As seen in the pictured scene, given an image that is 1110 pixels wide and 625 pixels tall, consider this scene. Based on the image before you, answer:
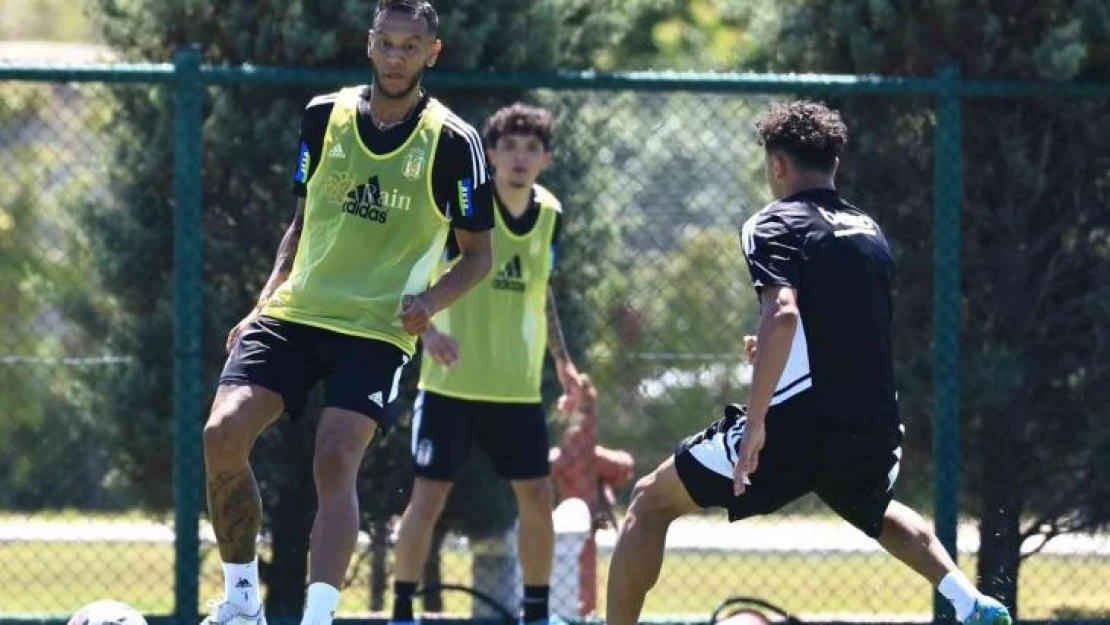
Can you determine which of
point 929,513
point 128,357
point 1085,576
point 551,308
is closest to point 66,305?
point 128,357

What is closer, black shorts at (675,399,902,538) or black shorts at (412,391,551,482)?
black shorts at (675,399,902,538)

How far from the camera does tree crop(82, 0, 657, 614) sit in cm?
844

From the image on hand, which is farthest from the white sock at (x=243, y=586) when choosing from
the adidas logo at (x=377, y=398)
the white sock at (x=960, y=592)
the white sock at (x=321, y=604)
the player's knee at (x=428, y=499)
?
the white sock at (x=960, y=592)

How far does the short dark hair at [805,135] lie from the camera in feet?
20.5

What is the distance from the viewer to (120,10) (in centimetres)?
873

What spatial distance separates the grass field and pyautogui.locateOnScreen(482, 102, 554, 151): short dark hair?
6.60ft

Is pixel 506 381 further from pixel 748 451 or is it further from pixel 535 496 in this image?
pixel 748 451

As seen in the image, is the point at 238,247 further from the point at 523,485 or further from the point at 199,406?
the point at 523,485

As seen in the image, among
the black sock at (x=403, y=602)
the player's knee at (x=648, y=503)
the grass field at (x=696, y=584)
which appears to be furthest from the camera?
the grass field at (x=696, y=584)

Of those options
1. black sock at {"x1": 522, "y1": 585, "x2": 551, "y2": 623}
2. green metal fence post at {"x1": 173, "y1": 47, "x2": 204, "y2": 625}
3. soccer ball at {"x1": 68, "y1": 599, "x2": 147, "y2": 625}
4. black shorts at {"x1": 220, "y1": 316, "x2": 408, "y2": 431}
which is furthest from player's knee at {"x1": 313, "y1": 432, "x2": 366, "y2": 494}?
green metal fence post at {"x1": 173, "y1": 47, "x2": 204, "y2": 625}

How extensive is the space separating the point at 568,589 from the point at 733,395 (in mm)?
1224

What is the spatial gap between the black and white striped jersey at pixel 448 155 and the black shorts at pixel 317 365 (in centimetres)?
50

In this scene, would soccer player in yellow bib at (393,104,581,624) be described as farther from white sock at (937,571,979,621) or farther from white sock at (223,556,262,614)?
white sock at (937,571,979,621)

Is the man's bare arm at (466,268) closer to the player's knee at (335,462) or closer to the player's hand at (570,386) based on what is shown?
the player's knee at (335,462)
